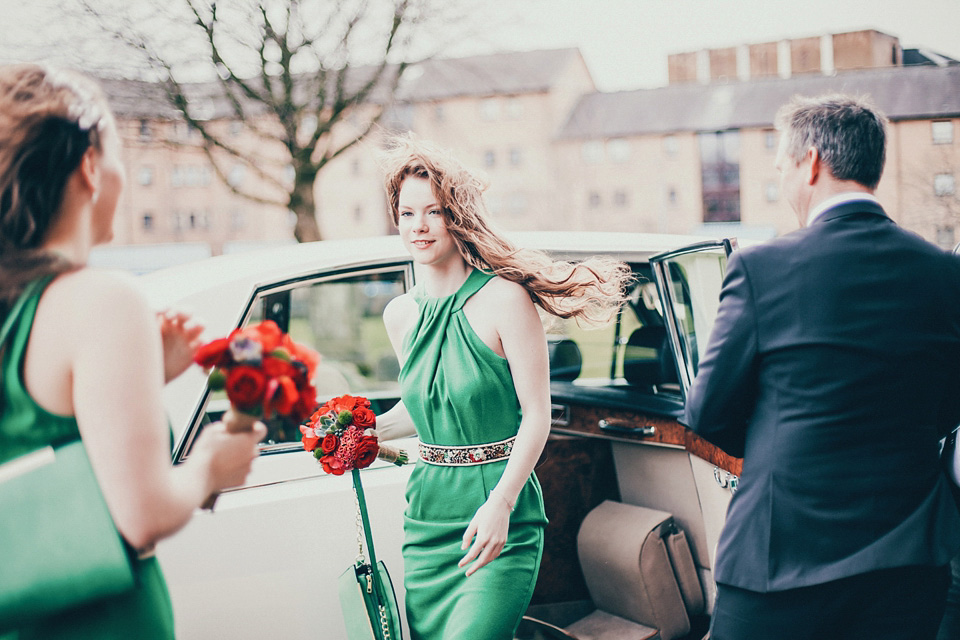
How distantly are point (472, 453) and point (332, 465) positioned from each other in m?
0.43

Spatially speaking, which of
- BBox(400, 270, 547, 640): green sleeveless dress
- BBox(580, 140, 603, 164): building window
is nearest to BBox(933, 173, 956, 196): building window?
BBox(400, 270, 547, 640): green sleeveless dress

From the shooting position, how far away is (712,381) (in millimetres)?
2002

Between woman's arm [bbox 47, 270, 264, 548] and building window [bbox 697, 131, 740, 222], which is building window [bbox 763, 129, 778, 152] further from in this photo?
woman's arm [bbox 47, 270, 264, 548]

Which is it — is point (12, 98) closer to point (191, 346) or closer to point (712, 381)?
point (191, 346)

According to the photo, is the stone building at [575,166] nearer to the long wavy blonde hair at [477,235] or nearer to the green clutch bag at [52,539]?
the long wavy blonde hair at [477,235]

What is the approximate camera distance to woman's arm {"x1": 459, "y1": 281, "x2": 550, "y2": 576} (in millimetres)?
2242

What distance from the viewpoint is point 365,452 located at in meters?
2.42

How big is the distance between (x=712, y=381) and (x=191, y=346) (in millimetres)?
1245

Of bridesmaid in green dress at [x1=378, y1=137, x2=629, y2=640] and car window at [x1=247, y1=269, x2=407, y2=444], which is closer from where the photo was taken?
bridesmaid in green dress at [x1=378, y1=137, x2=629, y2=640]

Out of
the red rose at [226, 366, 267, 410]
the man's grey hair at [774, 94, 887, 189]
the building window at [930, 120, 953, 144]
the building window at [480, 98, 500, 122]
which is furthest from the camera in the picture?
the building window at [480, 98, 500, 122]

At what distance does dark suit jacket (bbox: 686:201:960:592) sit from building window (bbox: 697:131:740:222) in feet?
153

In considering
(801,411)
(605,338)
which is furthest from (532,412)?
(605,338)

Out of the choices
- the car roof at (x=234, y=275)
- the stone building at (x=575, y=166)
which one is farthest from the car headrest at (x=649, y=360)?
the stone building at (x=575, y=166)

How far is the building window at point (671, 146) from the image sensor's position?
48594mm
